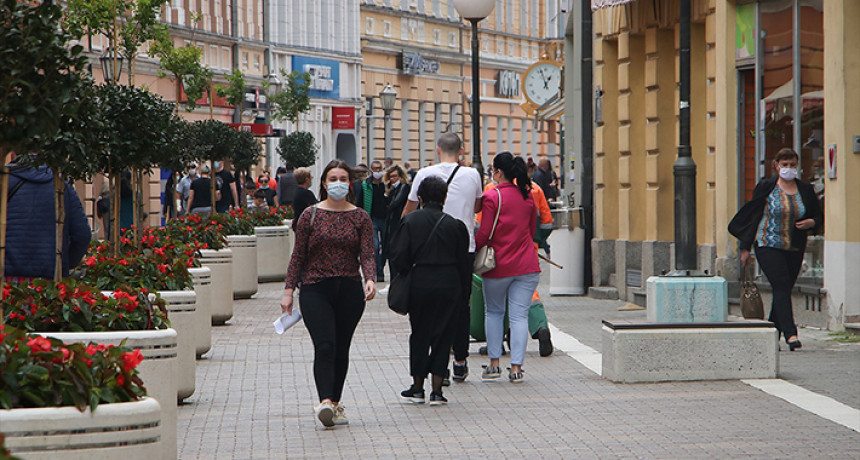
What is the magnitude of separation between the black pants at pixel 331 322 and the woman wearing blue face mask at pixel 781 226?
16.5 ft

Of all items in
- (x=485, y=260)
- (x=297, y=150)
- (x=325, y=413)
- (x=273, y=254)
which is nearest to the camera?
(x=325, y=413)

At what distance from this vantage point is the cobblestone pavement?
9102 millimetres

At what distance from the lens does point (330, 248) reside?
10.3 m

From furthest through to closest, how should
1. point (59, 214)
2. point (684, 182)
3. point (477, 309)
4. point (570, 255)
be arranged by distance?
point (570, 255) → point (477, 309) → point (684, 182) → point (59, 214)

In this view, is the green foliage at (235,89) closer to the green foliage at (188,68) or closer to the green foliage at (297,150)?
the green foliage at (297,150)

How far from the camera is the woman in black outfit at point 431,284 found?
36.6 ft

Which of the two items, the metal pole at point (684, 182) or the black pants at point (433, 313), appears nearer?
the black pants at point (433, 313)

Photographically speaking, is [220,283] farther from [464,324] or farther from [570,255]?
[570,255]

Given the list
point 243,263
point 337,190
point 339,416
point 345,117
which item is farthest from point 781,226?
point 345,117

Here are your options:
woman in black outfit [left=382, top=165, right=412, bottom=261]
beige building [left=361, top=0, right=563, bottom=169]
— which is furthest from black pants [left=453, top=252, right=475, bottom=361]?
beige building [left=361, top=0, right=563, bottom=169]

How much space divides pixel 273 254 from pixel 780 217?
14080 millimetres

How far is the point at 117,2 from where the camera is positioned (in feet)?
93.7

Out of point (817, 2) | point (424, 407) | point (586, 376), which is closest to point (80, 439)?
point (424, 407)

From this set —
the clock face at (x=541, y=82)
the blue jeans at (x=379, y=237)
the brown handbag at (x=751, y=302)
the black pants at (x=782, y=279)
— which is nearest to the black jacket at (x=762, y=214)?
the black pants at (x=782, y=279)
